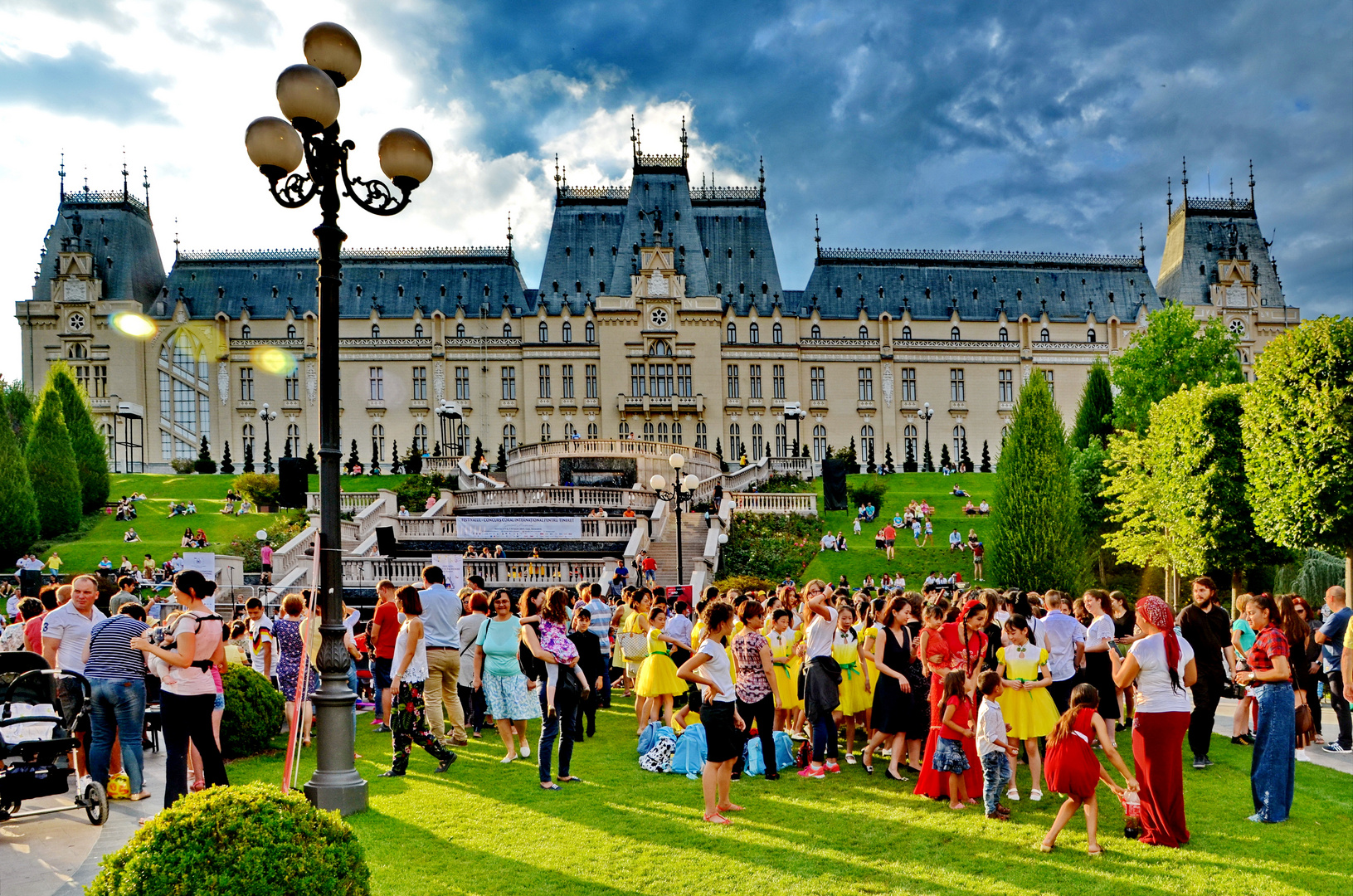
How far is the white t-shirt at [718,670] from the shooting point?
8.45 m

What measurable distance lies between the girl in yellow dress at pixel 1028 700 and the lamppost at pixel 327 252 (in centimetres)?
627

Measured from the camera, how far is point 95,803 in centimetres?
834

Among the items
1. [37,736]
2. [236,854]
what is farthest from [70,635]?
[236,854]

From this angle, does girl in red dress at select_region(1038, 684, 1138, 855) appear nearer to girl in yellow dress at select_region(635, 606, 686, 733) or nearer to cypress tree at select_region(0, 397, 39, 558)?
girl in yellow dress at select_region(635, 606, 686, 733)

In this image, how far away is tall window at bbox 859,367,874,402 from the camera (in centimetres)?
6444

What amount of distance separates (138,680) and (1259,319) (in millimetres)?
71677

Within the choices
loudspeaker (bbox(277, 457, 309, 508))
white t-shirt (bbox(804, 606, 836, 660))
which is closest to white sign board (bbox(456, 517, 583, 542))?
loudspeaker (bbox(277, 457, 309, 508))

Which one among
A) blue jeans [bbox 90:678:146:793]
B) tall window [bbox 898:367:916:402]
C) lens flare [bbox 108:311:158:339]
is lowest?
blue jeans [bbox 90:678:146:793]

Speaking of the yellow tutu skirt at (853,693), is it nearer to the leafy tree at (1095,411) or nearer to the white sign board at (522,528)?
the white sign board at (522,528)

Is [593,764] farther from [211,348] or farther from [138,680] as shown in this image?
[211,348]

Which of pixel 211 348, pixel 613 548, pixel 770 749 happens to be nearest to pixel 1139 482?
pixel 613 548

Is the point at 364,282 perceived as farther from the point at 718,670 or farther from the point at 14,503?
the point at 718,670

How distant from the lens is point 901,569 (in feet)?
107

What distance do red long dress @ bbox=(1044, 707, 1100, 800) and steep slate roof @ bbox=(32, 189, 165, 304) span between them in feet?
219
